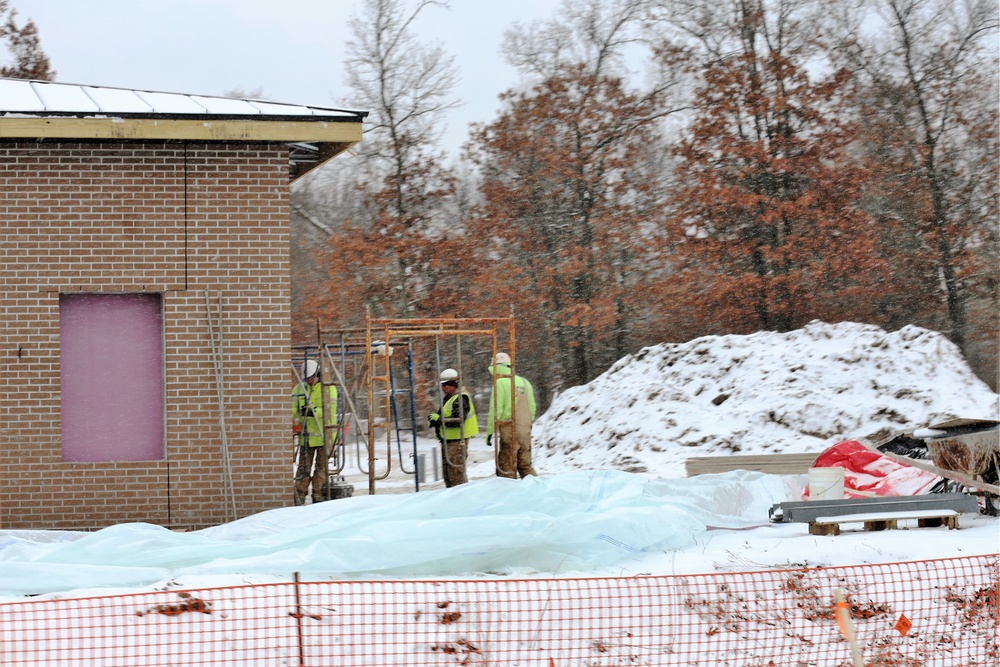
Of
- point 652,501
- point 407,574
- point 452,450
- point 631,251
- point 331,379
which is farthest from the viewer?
point 631,251

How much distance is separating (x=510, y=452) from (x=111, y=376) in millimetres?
5591

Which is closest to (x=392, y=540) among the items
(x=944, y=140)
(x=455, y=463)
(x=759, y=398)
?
(x=455, y=463)

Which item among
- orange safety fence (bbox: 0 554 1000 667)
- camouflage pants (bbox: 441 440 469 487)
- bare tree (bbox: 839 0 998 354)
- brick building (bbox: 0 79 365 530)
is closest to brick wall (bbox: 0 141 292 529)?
brick building (bbox: 0 79 365 530)

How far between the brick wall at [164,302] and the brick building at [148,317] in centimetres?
2

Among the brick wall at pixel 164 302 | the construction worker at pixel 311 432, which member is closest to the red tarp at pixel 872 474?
the construction worker at pixel 311 432

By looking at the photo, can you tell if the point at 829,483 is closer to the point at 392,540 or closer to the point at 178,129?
the point at 392,540

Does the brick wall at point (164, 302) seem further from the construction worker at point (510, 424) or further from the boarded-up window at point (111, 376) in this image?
the construction worker at point (510, 424)

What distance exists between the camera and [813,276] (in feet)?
85.2

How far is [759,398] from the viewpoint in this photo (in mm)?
19672

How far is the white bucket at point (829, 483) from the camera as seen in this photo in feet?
36.6

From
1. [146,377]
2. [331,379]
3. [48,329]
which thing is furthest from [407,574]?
[331,379]

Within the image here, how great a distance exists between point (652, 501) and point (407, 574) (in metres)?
3.28

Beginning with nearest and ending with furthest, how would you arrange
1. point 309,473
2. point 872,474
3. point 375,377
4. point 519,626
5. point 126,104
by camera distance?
point 519,626 < point 126,104 < point 872,474 < point 309,473 < point 375,377

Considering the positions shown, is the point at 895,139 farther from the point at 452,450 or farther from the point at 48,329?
the point at 48,329
